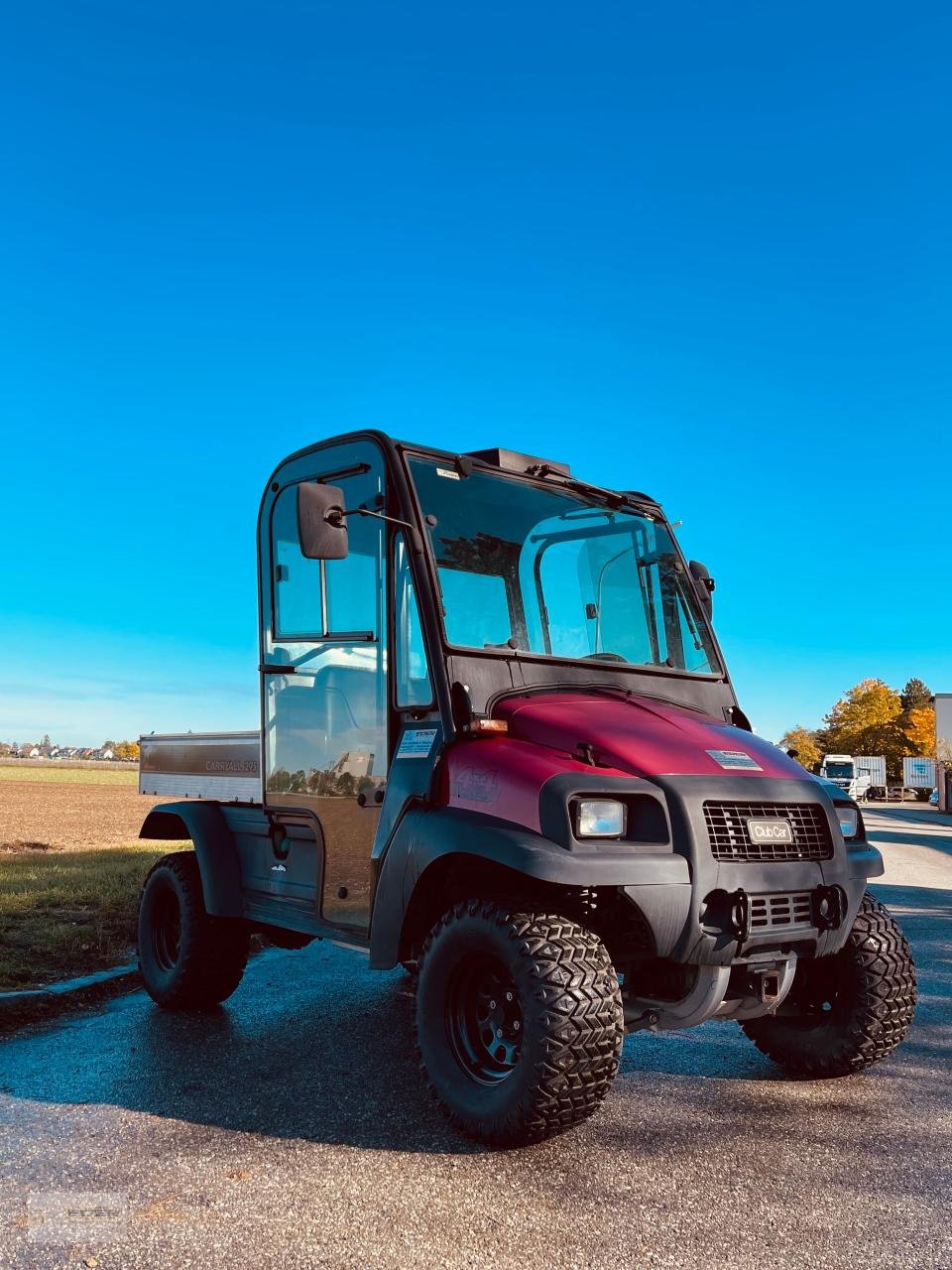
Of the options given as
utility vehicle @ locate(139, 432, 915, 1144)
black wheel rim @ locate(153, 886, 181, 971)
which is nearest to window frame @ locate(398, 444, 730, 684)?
utility vehicle @ locate(139, 432, 915, 1144)

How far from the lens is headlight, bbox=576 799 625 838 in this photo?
155 inches

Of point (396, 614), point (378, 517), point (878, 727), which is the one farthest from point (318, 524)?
point (878, 727)

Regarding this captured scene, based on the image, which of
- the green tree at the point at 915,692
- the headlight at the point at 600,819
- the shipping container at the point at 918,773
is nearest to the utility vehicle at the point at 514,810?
the headlight at the point at 600,819

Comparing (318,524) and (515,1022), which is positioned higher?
(318,524)

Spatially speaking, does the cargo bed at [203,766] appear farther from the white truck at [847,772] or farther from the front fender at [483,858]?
the white truck at [847,772]

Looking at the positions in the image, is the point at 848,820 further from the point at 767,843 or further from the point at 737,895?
the point at 737,895

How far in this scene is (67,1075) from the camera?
489 centimetres

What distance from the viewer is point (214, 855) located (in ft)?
19.4

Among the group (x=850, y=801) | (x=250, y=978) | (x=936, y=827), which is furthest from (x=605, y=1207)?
(x=936, y=827)

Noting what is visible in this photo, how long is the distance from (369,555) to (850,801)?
248 centimetres

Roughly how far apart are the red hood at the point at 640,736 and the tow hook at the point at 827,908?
49 cm

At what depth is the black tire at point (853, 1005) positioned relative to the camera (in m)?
4.77

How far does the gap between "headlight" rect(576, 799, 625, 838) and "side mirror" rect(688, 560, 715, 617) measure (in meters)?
2.09

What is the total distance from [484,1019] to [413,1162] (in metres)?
0.58
